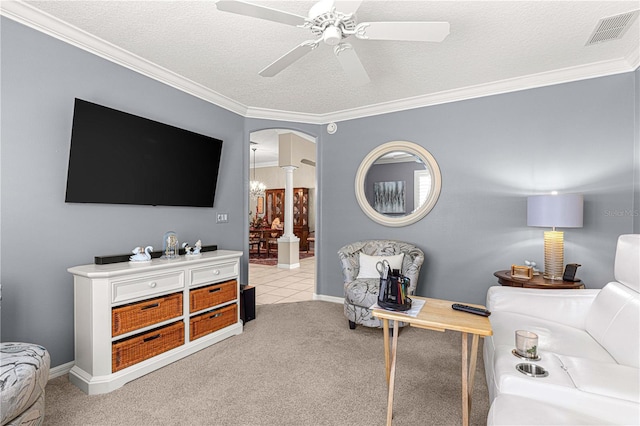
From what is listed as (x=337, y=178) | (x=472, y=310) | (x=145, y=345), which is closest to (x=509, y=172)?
(x=337, y=178)

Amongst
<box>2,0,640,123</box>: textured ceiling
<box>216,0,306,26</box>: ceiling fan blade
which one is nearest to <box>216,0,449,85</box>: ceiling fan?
<box>216,0,306,26</box>: ceiling fan blade

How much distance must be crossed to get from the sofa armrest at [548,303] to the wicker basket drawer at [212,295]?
2348 millimetres

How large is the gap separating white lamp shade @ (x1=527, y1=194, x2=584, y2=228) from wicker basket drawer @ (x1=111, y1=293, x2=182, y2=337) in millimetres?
3266

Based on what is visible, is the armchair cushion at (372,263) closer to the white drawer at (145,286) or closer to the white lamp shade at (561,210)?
the white lamp shade at (561,210)

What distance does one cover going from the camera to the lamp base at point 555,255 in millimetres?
2889

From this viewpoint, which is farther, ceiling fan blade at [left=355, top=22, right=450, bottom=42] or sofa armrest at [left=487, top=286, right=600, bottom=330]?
sofa armrest at [left=487, top=286, right=600, bottom=330]

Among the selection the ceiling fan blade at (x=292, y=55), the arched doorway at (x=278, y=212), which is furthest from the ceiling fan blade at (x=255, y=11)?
the arched doorway at (x=278, y=212)

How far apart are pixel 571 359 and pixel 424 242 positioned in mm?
2418

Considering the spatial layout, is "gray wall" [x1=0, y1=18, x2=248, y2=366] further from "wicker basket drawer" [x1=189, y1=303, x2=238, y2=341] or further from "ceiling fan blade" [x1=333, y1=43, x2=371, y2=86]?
"ceiling fan blade" [x1=333, y1=43, x2=371, y2=86]

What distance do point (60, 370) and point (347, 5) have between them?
10.7 feet

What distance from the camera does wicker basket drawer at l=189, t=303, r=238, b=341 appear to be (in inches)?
113

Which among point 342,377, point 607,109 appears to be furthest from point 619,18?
point 342,377

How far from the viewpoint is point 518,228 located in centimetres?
340

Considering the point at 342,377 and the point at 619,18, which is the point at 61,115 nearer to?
the point at 342,377
